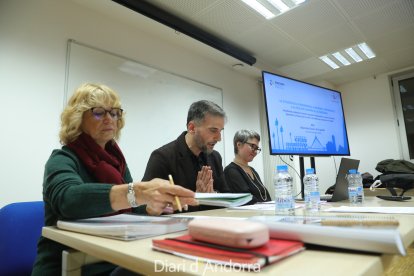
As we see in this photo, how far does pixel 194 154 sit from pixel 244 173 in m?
0.57

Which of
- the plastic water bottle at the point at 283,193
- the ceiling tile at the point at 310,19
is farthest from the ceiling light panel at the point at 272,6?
the plastic water bottle at the point at 283,193

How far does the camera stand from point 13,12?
76.0 inches

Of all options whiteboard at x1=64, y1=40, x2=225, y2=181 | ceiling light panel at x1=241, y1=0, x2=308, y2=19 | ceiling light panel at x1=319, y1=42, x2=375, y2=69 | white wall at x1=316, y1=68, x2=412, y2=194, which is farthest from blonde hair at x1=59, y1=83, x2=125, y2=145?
white wall at x1=316, y1=68, x2=412, y2=194

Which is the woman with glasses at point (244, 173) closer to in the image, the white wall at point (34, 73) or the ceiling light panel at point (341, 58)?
the white wall at point (34, 73)

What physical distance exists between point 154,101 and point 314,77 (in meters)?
2.87

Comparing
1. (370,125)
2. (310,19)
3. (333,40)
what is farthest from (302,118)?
(370,125)

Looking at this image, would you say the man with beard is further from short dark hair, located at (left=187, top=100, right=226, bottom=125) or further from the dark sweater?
the dark sweater

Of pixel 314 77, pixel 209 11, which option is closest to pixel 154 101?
pixel 209 11

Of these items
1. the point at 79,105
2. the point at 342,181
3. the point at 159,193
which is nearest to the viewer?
the point at 159,193

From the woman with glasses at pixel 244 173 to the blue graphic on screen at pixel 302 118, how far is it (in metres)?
0.57

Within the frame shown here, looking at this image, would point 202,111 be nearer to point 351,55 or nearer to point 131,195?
point 131,195

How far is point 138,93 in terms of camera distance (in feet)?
8.54

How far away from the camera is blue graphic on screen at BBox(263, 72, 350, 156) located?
1.31 meters

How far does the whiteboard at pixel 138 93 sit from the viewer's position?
7.38ft
